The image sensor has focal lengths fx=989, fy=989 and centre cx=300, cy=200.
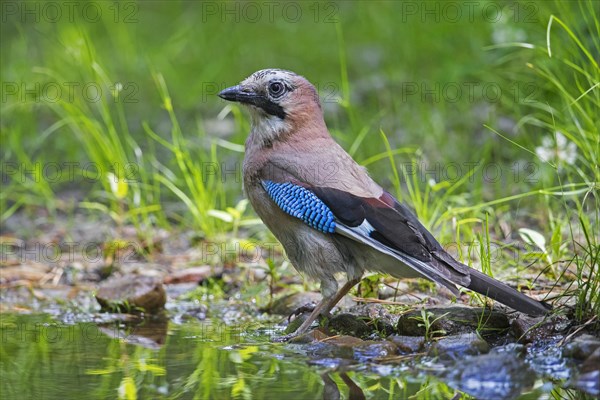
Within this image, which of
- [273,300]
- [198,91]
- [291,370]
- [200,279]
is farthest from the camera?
[198,91]

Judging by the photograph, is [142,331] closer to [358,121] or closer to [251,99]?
[251,99]

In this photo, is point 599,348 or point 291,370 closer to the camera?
point 599,348

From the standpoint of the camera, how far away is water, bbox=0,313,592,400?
368 cm

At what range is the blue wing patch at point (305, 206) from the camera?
15.4 feet

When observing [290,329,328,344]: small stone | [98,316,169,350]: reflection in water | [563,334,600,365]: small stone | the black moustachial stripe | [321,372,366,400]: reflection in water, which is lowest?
[321,372,366,400]: reflection in water

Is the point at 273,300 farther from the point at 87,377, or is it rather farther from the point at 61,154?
the point at 61,154

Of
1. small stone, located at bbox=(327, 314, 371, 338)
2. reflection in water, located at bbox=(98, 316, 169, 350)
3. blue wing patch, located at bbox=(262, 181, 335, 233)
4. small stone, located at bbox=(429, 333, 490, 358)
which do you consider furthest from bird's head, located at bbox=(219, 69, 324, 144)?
small stone, located at bbox=(429, 333, 490, 358)

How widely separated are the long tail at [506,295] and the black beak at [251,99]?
4.78 feet

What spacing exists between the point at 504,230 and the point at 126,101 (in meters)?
4.36

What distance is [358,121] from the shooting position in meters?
7.29

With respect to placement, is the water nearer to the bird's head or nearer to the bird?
the bird

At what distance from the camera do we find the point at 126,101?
925cm

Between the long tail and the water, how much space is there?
488 mm

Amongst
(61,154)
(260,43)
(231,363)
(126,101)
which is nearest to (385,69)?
(260,43)
